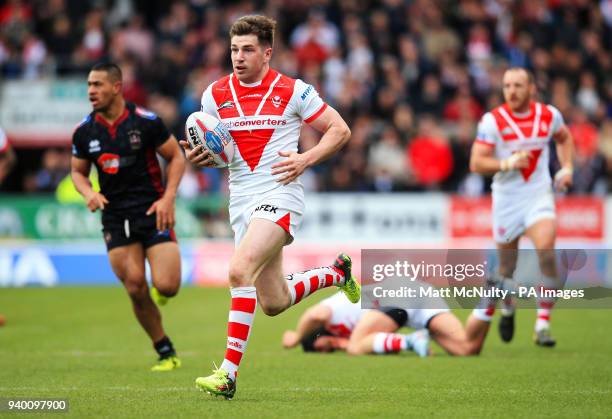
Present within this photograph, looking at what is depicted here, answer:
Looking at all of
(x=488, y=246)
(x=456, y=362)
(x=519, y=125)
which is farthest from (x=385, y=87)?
(x=456, y=362)

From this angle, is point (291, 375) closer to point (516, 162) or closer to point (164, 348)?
point (164, 348)

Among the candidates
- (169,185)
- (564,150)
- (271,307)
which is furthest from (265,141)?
(564,150)

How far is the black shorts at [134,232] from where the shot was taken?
A: 9.80 meters

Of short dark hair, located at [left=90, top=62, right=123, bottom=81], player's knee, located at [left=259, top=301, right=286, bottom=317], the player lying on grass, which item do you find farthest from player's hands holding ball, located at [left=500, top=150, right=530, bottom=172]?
short dark hair, located at [left=90, top=62, right=123, bottom=81]

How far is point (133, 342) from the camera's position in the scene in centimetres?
1234

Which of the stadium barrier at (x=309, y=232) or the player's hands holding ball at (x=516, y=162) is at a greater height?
the player's hands holding ball at (x=516, y=162)

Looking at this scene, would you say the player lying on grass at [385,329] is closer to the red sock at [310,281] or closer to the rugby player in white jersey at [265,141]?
the red sock at [310,281]

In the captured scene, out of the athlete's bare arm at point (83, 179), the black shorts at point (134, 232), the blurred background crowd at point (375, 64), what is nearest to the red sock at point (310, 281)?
the black shorts at point (134, 232)

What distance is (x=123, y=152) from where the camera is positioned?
9.84 meters

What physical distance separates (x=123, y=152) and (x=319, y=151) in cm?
259

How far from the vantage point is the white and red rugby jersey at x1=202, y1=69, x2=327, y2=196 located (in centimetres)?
816

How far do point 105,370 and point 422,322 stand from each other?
10.1ft

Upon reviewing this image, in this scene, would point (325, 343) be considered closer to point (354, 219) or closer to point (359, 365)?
point (359, 365)

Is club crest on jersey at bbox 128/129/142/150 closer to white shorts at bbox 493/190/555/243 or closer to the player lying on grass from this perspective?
the player lying on grass
